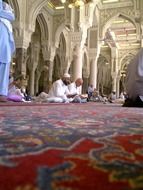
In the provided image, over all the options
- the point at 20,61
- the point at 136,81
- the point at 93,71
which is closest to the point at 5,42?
the point at 136,81

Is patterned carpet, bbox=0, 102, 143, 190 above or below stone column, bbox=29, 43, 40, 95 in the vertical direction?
below

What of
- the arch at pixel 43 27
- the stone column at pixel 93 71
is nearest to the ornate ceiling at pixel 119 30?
the arch at pixel 43 27

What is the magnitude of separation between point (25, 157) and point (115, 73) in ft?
81.6

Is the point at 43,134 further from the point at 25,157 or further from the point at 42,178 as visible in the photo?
the point at 42,178

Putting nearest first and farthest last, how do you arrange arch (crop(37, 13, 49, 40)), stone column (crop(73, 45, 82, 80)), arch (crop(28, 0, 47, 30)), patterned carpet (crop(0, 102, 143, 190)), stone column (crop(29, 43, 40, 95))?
patterned carpet (crop(0, 102, 143, 190)) → arch (crop(28, 0, 47, 30)) → stone column (crop(73, 45, 82, 80)) → arch (crop(37, 13, 49, 40)) → stone column (crop(29, 43, 40, 95))

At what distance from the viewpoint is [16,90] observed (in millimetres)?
7988

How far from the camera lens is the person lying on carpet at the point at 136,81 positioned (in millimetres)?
5234

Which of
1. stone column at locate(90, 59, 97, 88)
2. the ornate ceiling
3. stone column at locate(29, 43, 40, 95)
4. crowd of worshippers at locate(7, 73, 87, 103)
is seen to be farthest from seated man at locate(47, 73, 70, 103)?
stone column at locate(29, 43, 40, 95)

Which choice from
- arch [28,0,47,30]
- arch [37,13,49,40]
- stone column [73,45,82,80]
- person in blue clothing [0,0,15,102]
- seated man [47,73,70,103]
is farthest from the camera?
arch [37,13,49,40]

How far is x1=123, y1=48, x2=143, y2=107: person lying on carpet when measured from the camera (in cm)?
523

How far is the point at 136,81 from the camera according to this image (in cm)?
528

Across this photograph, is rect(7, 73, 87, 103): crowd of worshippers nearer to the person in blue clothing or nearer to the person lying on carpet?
the person in blue clothing

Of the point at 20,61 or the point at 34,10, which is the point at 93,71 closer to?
the point at 34,10

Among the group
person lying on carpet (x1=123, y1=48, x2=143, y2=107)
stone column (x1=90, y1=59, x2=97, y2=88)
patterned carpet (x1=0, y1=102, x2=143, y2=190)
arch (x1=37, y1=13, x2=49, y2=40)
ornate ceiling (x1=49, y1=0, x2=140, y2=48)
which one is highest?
ornate ceiling (x1=49, y1=0, x2=140, y2=48)
